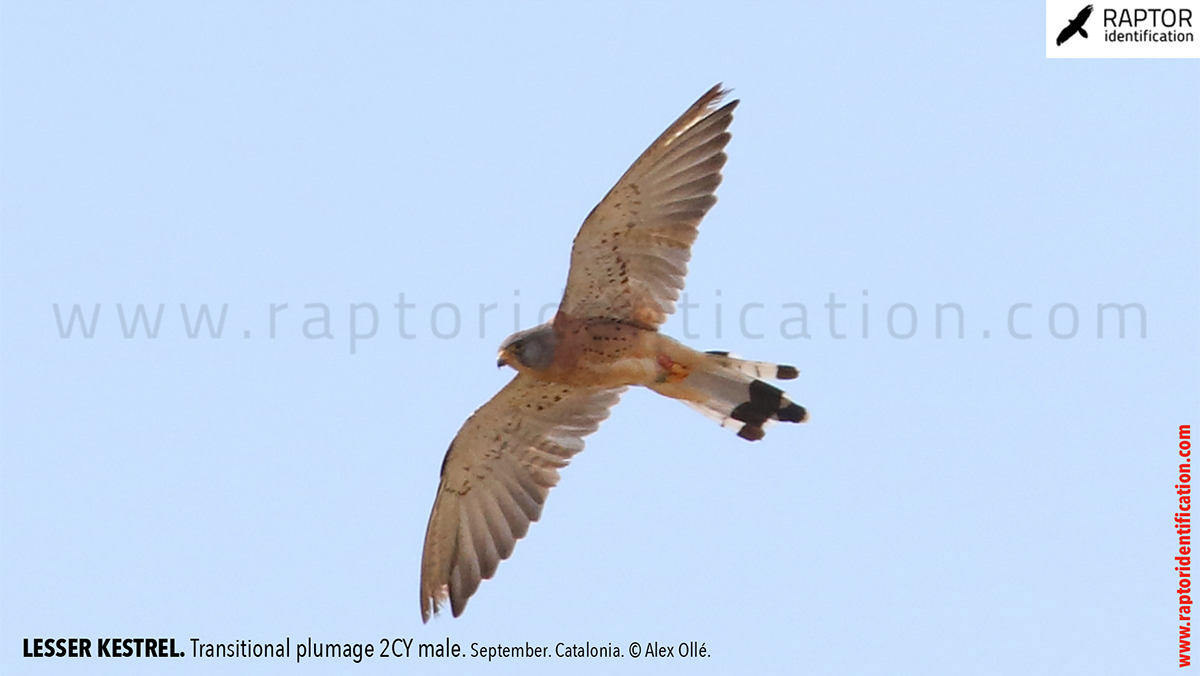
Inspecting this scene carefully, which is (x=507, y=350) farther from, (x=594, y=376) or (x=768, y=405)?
(x=768, y=405)

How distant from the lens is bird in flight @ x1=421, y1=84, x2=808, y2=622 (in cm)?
998

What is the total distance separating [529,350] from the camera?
1008cm

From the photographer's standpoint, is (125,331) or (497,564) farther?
(125,331)

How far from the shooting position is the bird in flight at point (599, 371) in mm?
9977

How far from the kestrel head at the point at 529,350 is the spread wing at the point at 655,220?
41 centimetres

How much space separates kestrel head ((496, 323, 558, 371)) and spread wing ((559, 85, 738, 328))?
406mm

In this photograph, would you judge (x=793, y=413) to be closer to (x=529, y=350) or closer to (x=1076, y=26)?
(x=529, y=350)

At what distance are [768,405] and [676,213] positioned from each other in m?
1.64

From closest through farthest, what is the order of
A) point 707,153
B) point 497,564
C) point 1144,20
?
point 707,153 < point 497,564 < point 1144,20

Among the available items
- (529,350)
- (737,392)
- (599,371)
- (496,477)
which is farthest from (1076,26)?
(496,477)

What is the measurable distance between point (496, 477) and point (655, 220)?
8.34 feet

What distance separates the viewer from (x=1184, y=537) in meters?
10.4

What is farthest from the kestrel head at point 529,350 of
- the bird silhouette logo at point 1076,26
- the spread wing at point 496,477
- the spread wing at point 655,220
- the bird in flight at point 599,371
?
the bird silhouette logo at point 1076,26

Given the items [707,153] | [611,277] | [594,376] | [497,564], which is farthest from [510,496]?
[707,153]
